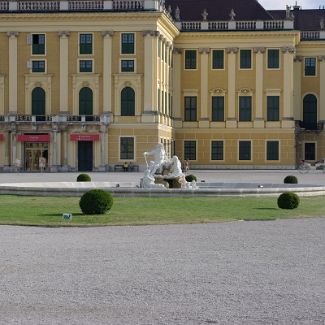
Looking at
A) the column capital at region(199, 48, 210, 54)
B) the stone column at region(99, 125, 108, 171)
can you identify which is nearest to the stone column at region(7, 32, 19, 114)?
the stone column at region(99, 125, 108, 171)

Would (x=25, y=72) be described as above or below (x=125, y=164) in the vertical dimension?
above

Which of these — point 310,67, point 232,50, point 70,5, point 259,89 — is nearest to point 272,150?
point 259,89

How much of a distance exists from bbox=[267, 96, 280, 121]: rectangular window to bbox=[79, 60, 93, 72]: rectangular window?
16.5m

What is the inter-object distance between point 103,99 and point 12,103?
22.0ft

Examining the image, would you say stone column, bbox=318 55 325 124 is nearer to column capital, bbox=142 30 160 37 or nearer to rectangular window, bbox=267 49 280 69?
rectangular window, bbox=267 49 280 69

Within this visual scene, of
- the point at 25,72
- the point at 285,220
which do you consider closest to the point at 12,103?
the point at 25,72

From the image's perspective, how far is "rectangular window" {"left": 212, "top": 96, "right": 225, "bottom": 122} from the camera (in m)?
77.5

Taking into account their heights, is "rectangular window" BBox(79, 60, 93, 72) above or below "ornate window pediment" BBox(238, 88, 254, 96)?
above

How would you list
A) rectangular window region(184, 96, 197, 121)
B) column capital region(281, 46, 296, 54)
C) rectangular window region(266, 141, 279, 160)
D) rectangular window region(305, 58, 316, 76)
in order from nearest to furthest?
column capital region(281, 46, 296, 54) < rectangular window region(266, 141, 279, 160) < rectangular window region(184, 96, 197, 121) < rectangular window region(305, 58, 316, 76)

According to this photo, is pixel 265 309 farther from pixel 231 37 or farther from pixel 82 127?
pixel 231 37

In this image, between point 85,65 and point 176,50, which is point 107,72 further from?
point 176,50

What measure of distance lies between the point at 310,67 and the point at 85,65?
78.6ft

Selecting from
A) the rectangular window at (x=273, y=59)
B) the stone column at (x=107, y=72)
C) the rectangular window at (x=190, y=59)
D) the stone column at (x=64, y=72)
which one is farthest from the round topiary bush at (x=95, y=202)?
the rectangular window at (x=190, y=59)

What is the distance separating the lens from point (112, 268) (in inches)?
635
